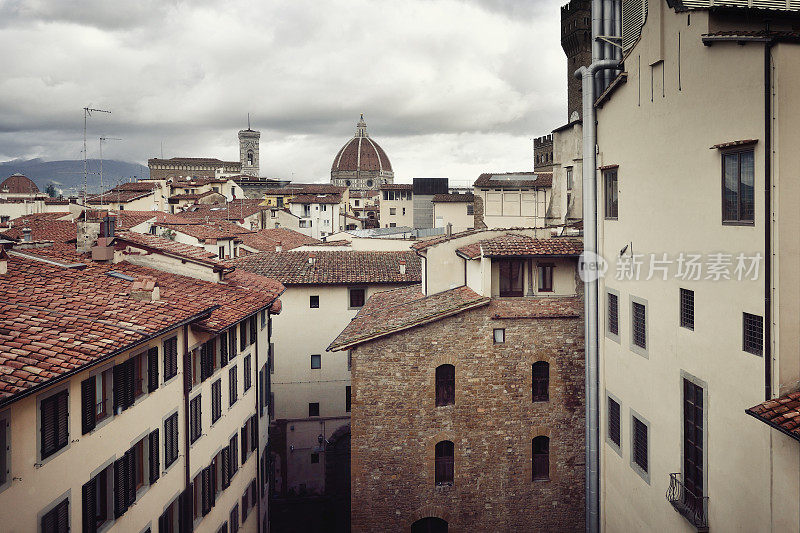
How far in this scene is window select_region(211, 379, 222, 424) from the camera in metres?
16.3

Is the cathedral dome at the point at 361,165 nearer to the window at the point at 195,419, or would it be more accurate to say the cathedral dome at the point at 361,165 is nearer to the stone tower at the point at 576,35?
the stone tower at the point at 576,35

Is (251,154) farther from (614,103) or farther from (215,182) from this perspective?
(614,103)

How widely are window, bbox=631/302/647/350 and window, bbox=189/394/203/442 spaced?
1082cm

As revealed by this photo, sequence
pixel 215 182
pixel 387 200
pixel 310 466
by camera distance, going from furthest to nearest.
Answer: pixel 215 182 → pixel 387 200 → pixel 310 466

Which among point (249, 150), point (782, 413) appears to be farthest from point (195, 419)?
point (249, 150)

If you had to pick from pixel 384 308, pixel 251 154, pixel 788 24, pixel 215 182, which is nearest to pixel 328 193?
pixel 215 182

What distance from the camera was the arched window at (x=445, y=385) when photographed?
1831 centimetres

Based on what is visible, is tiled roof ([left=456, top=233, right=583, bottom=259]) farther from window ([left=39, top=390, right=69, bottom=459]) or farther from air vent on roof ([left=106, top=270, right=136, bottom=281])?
window ([left=39, top=390, right=69, bottom=459])

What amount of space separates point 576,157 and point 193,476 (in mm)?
15424

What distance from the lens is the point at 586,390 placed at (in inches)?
708

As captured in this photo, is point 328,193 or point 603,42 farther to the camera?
point 328,193

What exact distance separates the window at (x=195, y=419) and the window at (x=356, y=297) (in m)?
14.0

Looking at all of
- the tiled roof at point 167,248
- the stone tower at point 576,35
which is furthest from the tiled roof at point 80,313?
the stone tower at point 576,35

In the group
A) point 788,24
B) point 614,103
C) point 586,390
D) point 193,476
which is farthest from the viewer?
point 586,390
